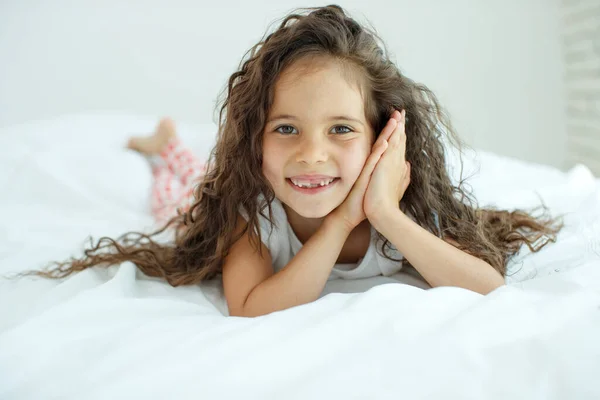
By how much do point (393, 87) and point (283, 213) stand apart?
0.32m

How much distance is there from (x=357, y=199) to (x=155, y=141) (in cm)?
98

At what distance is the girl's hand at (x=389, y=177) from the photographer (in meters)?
1.02

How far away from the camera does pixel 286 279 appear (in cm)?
97

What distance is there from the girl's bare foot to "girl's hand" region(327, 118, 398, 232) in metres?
0.94

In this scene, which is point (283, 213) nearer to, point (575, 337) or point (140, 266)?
point (140, 266)

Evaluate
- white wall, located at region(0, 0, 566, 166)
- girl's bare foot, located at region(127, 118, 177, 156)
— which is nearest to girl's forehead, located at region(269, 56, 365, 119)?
girl's bare foot, located at region(127, 118, 177, 156)

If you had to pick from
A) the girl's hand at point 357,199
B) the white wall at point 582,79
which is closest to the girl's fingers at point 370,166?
the girl's hand at point 357,199

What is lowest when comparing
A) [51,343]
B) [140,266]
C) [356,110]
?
[140,266]

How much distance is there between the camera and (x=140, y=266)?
113cm

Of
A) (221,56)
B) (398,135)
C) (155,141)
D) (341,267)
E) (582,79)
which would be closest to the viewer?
(398,135)

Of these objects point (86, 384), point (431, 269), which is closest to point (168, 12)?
point (431, 269)

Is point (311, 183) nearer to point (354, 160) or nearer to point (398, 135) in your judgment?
point (354, 160)

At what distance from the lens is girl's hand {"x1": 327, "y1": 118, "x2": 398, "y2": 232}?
1.03 meters

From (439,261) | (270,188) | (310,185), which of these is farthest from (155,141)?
(439,261)
